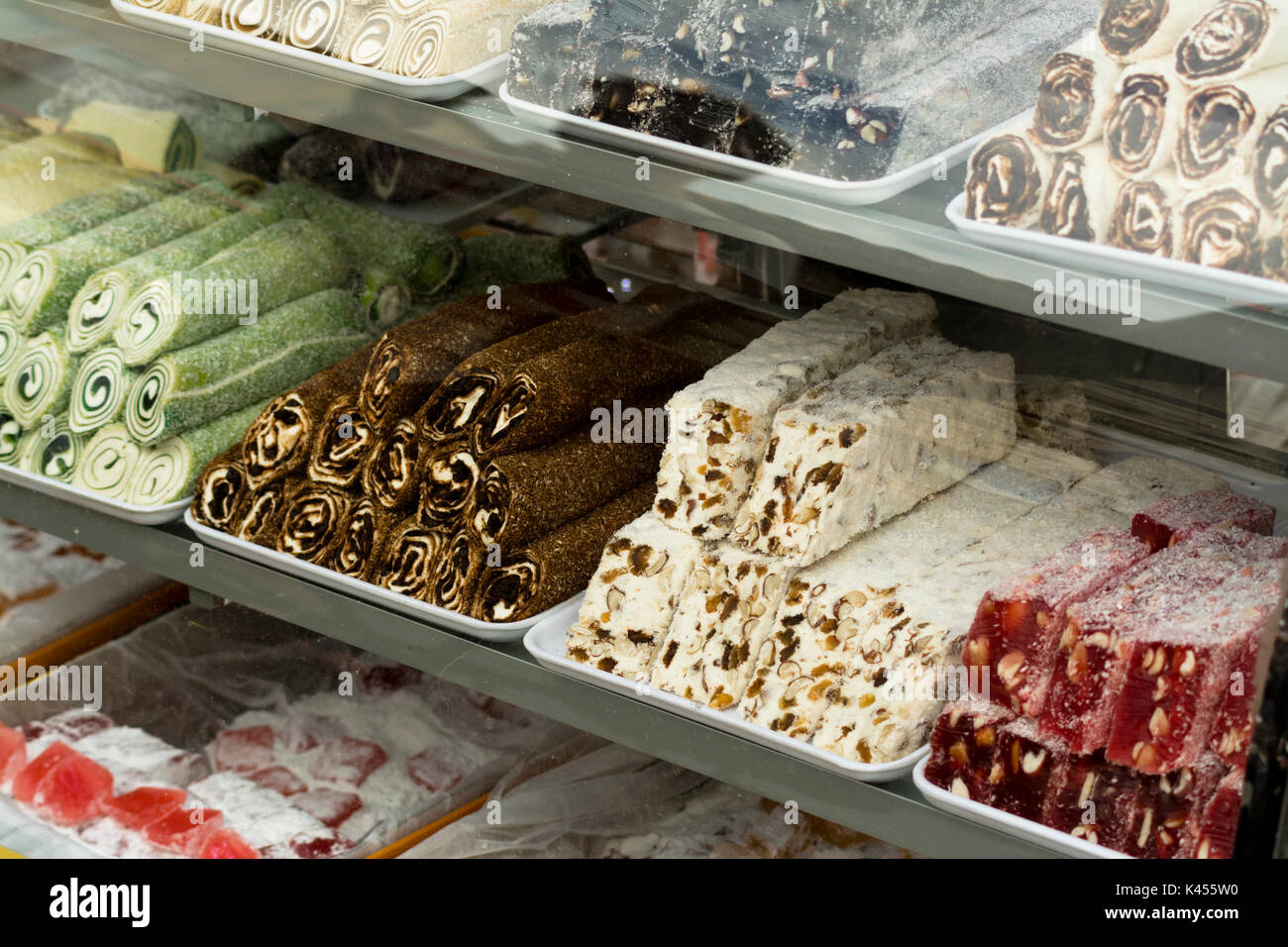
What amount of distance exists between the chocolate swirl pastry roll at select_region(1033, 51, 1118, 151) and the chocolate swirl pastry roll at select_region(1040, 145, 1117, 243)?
0.01 meters

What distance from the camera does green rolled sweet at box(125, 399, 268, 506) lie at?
1.98 metres

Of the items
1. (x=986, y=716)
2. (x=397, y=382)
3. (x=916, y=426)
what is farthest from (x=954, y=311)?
(x=397, y=382)

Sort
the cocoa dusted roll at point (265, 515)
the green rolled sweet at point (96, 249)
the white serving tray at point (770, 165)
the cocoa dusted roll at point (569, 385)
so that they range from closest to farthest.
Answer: the white serving tray at point (770, 165) < the cocoa dusted roll at point (569, 385) < the cocoa dusted roll at point (265, 515) < the green rolled sweet at point (96, 249)

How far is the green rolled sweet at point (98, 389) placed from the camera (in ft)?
6.74

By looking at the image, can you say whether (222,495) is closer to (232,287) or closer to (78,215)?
(232,287)

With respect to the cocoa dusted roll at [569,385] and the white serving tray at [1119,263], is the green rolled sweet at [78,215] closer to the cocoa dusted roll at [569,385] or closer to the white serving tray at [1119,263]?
the cocoa dusted roll at [569,385]

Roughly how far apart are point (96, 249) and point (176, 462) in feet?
1.34

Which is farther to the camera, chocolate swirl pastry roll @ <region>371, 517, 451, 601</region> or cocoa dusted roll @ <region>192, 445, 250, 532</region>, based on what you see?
cocoa dusted roll @ <region>192, 445, 250, 532</region>

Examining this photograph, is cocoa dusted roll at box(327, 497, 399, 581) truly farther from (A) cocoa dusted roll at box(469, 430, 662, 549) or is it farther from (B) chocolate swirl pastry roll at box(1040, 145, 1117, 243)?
(B) chocolate swirl pastry roll at box(1040, 145, 1117, 243)

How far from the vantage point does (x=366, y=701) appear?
2.21 metres

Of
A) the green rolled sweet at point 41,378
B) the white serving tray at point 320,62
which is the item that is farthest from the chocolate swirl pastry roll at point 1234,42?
the green rolled sweet at point 41,378

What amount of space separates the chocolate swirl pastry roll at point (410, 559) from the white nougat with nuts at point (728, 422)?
31cm

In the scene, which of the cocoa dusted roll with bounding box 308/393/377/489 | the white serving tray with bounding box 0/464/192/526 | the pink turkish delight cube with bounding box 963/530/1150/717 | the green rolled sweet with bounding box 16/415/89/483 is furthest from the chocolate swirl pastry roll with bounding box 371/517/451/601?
the pink turkish delight cube with bounding box 963/530/1150/717

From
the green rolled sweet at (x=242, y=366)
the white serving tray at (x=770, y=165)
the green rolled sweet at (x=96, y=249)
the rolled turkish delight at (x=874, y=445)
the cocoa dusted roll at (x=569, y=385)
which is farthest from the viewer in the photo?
the green rolled sweet at (x=96, y=249)
